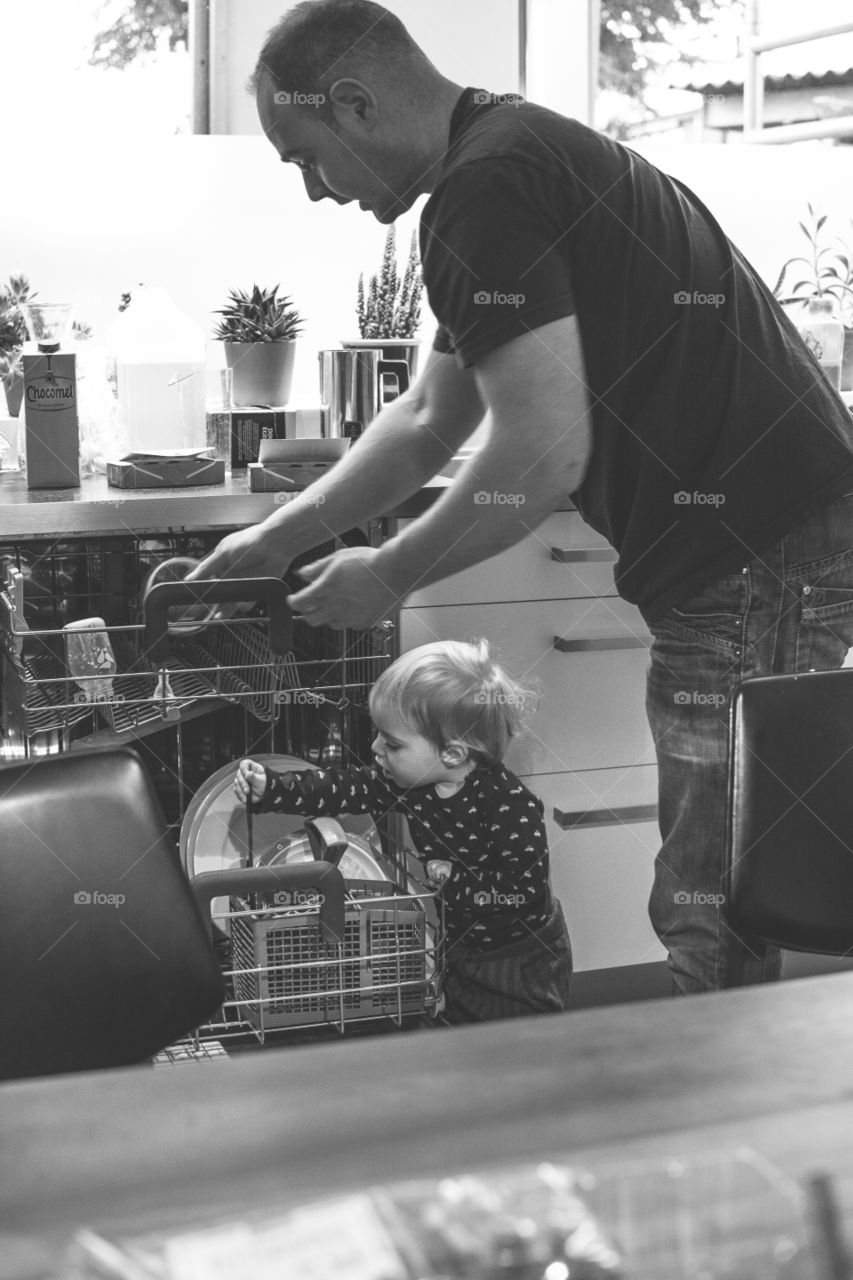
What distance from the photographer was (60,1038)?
3.28 ft

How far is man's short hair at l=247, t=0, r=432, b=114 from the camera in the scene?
1558mm

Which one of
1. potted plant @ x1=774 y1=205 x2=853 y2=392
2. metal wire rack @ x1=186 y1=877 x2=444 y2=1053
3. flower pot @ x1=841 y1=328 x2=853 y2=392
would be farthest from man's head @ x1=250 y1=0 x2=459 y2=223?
potted plant @ x1=774 y1=205 x2=853 y2=392

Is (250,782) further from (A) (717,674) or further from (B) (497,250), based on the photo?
(B) (497,250)

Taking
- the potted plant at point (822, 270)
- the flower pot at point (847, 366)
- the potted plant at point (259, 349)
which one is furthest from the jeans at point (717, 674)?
the potted plant at point (822, 270)

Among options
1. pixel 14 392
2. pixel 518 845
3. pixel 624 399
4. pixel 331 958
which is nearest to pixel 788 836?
pixel 624 399

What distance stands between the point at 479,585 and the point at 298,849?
0.46 metres

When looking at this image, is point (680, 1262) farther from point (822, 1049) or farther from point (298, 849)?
point (298, 849)

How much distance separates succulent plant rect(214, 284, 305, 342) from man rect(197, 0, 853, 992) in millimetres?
652

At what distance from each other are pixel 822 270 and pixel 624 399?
5.09ft

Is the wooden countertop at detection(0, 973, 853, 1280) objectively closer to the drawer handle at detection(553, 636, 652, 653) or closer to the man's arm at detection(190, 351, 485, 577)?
the man's arm at detection(190, 351, 485, 577)

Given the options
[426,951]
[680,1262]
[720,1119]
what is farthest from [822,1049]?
[426,951]

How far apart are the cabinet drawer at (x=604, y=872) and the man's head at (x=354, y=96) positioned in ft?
3.06

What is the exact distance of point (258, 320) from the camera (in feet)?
7.64

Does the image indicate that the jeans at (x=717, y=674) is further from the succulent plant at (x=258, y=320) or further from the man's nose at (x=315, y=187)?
the succulent plant at (x=258, y=320)
